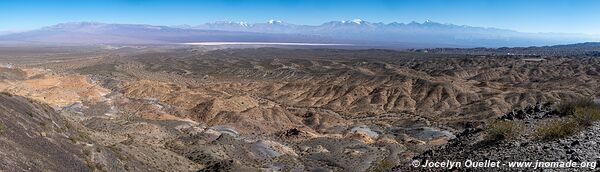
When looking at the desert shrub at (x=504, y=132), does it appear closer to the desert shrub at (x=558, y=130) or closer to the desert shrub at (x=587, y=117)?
the desert shrub at (x=558, y=130)

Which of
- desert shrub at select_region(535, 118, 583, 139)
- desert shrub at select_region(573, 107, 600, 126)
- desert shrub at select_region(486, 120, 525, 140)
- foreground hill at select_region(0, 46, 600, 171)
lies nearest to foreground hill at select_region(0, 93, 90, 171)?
foreground hill at select_region(0, 46, 600, 171)

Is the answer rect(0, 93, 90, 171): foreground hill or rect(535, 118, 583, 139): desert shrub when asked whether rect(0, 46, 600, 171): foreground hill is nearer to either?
rect(0, 93, 90, 171): foreground hill

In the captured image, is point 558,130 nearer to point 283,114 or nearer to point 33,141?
point 33,141

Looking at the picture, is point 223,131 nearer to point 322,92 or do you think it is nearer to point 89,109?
point 89,109

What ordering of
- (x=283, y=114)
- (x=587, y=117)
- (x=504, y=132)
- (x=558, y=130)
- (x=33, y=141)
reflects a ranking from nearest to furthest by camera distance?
(x=558, y=130) < (x=504, y=132) < (x=587, y=117) < (x=33, y=141) < (x=283, y=114)

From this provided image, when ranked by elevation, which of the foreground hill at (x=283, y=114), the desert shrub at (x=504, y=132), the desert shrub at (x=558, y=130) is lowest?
the foreground hill at (x=283, y=114)

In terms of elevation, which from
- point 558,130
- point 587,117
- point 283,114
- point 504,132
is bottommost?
point 283,114

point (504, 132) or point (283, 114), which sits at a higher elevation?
point (504, 132)

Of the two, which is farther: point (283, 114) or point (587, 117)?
point (283, 114)

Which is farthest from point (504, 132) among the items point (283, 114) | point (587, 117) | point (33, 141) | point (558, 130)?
point (283, 114)

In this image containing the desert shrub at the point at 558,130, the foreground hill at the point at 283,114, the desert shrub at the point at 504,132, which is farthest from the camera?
the foreground hill at the point at 283,114

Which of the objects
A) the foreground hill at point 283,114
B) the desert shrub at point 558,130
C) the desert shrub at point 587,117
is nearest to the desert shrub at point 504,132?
the desert shrub at point 558,130
